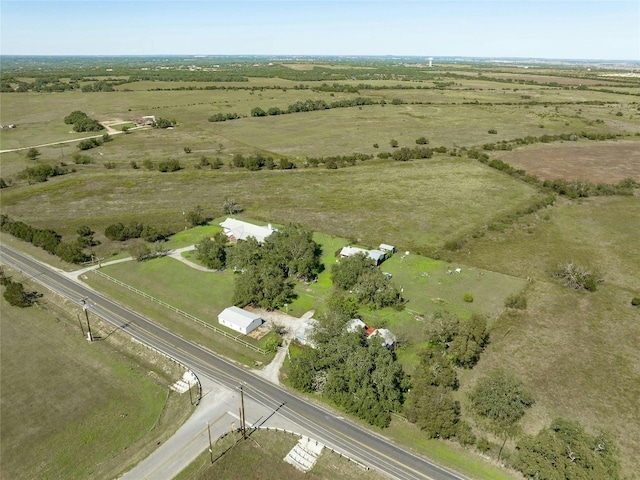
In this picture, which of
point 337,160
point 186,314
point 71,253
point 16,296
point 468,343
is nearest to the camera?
point 468,343

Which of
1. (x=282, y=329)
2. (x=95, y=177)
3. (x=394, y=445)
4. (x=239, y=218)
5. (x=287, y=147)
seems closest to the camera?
(x=394, y=445)

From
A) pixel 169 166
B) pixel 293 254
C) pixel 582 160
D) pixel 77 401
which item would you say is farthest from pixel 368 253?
pixel 582 160

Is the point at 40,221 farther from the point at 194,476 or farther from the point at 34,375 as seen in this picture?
the point at 194,476

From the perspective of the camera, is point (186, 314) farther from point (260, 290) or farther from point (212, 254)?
point (212, 254)

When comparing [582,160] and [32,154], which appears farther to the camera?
[32,154]

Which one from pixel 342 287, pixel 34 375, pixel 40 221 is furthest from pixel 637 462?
pixel 40 221

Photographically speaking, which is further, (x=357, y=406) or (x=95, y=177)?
(x=95, y=177)

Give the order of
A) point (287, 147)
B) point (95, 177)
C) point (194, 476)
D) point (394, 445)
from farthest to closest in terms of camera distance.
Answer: point (287, 147) < point (95, 177) < point (394, 445) < point (194, 476)
